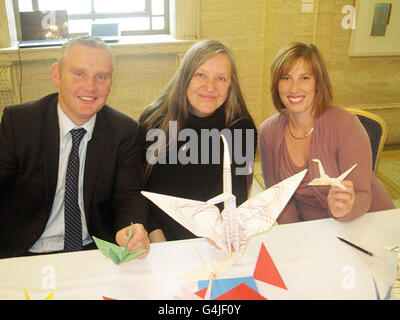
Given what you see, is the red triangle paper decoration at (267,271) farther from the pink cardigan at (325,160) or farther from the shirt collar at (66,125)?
the shirt collar at (66,125)

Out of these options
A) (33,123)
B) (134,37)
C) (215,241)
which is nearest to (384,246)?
(215,241)

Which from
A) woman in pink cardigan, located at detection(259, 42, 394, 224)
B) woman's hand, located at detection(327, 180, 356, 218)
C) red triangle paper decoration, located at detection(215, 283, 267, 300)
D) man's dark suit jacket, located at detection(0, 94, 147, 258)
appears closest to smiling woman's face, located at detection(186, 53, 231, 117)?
woman in pink cardigan, located at detection(259, 42, 394, 224)

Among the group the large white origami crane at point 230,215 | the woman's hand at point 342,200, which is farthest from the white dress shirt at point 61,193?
the woman's hand at point 342,200

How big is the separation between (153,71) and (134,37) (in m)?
0.40

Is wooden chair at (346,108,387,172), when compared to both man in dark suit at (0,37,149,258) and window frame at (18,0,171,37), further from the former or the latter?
window frame at (18,0,171,37)

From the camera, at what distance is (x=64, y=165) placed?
Result: 1.72 metres

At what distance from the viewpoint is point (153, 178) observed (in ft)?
6.52

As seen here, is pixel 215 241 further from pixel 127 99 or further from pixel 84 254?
pixel 127 99

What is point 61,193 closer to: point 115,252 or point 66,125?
point 66,125

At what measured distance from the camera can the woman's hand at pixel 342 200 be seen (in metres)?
1.45

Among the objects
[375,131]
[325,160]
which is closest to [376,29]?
[375,131]

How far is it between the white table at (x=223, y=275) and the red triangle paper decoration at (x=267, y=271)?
0.02m

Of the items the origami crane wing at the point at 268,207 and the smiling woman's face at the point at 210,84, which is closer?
the origami crane wing at the point at 268,207
